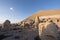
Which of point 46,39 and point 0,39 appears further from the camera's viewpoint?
point 0,39

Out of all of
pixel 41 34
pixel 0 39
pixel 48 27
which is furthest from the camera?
pixel 0 39

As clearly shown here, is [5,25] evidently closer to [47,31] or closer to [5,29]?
[5,29]

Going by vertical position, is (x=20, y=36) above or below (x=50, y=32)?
below

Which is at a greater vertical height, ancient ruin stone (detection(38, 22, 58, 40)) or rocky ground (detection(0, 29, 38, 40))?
ancient ruin stone (detection(38, 22, 58, 40))

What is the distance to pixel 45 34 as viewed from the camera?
26.7ft

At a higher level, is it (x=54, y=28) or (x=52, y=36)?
(x=54, y=28)

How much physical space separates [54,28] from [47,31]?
537 mm

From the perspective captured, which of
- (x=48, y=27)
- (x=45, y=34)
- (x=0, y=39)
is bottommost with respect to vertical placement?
(x=0, y=39)

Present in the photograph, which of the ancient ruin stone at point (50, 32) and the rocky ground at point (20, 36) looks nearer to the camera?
the ancient ruin stone at point (50, 32)

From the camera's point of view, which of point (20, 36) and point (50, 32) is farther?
point (20, 36)

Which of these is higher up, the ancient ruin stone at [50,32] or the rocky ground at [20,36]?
the ancient ruin stone at [50,32]

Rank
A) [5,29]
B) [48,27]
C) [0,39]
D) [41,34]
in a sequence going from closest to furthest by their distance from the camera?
[48,27] < [41,34] < [0,39] < [5,29]

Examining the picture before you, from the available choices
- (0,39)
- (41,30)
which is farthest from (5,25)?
(41,30)

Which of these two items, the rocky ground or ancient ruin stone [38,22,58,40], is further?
the rocky ground
